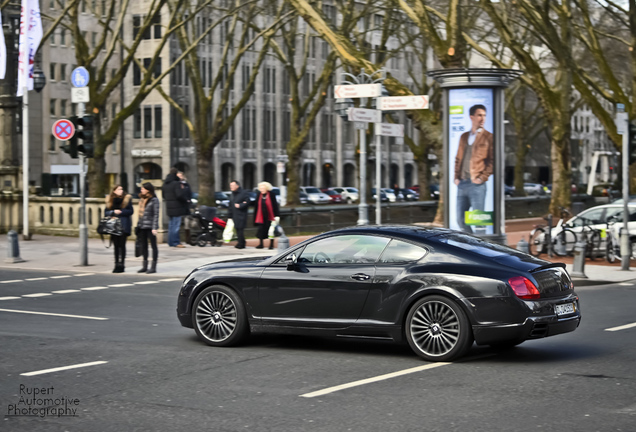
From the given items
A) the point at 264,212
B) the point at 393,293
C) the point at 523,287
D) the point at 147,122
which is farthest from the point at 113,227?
the point at 147,122

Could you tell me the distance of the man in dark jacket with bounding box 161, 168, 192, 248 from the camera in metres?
26.2

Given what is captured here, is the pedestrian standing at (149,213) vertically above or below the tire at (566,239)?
above

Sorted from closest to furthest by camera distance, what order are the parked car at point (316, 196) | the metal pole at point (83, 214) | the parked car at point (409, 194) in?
the metal pole at point (83, 214), the parked car at point (316, 196), the parked car at point (409, 194)

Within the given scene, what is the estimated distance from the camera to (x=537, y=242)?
24.7 metres

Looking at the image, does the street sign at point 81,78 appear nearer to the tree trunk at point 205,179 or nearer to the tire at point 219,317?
the tire at point 219,317

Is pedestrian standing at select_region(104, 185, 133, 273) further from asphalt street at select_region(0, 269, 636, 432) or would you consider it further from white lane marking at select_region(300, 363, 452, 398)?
white lane marking at select_region(300, 363, 452, 398)

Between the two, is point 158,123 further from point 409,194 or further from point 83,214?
point 83,214

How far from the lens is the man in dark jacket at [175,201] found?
26156mm

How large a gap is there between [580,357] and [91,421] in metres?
4.95

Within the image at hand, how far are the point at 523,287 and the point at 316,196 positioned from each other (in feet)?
232

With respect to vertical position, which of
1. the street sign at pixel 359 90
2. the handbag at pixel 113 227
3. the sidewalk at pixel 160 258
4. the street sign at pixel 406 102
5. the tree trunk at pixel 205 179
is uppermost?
the street sign at pixel 359 90

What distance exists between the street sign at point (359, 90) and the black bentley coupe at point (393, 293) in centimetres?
1020

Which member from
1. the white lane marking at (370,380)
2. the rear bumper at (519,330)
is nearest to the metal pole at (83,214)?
the white lane marking at (370,380)

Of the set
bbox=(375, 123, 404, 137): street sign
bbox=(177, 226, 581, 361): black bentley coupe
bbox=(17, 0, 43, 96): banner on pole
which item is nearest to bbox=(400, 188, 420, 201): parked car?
bbox=(17, 0, 43, 96): banner on pole
